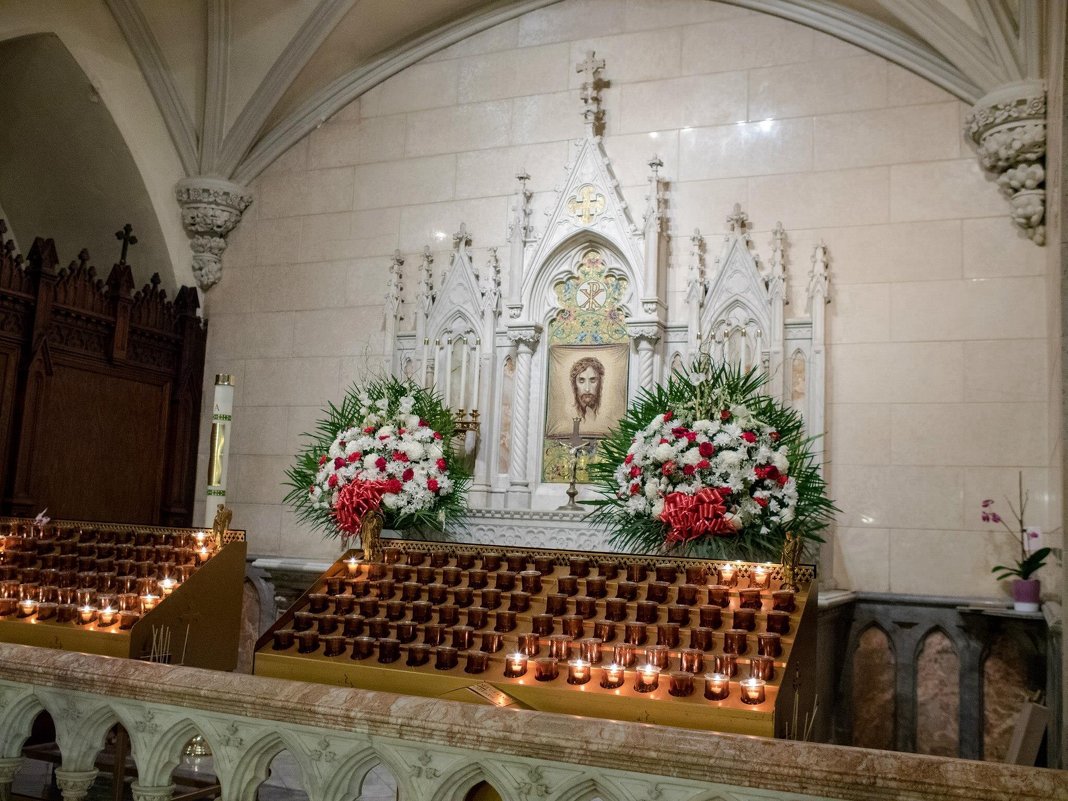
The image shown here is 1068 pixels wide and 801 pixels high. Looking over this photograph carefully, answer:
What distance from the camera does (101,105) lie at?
361 inches

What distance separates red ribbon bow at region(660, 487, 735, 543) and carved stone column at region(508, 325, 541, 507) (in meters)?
2.75

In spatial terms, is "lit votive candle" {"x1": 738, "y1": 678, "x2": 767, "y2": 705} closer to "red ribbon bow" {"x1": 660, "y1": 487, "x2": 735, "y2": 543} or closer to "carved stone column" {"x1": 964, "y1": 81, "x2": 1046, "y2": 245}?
"red ribbon bow" {"x1": 660, "y1": 487, "x2": 735, "y2": 543}

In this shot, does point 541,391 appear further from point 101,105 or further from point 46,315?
point 101,105

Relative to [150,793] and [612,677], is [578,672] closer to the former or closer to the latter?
[612,677]

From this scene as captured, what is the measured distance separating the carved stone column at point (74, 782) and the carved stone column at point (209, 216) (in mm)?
6895

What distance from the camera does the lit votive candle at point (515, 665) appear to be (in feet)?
13.1

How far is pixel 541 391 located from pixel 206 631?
3.64 m

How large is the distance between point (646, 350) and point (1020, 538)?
2956 millimetres

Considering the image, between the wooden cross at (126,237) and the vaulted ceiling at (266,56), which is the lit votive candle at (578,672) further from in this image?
the wooden cross at (126,237)

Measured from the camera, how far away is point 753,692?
3580 millimetres

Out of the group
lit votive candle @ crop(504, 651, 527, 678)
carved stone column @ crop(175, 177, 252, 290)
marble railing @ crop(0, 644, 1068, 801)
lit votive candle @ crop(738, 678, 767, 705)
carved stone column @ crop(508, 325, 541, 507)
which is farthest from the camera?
carved stone column @ crop(175, 177, 252, 290)

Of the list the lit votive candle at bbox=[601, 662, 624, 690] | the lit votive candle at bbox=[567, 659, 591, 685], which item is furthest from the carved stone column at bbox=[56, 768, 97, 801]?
the lit votive candle at bbox=[601, 662, 624, 690]

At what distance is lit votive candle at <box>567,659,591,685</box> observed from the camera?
387 centimetres

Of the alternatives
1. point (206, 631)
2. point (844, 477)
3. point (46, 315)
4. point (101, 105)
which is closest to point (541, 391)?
point (844, 477)
